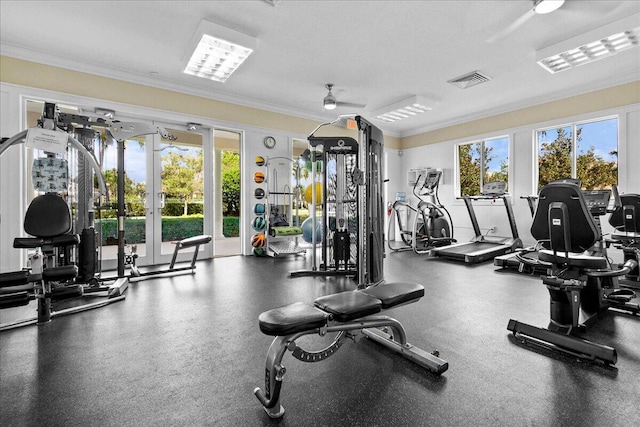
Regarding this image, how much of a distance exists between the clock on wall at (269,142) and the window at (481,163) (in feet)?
15.1

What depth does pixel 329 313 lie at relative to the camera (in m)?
1.70

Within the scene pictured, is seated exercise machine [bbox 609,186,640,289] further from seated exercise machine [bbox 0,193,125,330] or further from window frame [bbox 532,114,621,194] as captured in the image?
seated exercise machine [bbox 0,193,125,330]

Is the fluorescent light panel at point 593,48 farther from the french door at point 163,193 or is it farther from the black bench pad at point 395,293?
the french door at point 163,193

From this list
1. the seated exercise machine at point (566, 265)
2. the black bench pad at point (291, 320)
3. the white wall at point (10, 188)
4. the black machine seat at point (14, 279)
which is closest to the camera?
the black bench pad at point (291, 320)

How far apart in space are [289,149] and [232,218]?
14.9ft

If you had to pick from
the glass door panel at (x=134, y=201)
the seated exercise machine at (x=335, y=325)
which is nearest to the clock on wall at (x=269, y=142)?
the glass door panel at (x=134, y=201)

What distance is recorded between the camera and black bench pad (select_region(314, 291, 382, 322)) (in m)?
1.66

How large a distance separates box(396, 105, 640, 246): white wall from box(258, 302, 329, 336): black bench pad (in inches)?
246

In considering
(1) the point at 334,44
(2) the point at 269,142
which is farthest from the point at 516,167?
(2) the point at 269,142

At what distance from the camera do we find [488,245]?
625 cm

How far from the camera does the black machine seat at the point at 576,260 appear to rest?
2221 mm

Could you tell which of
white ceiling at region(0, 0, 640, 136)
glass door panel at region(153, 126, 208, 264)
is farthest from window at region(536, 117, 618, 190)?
glass door panel at region(153, 126, 208, 264)

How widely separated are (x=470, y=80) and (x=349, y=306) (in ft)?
16.8

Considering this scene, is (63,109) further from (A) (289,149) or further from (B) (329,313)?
(B) (329,313)
